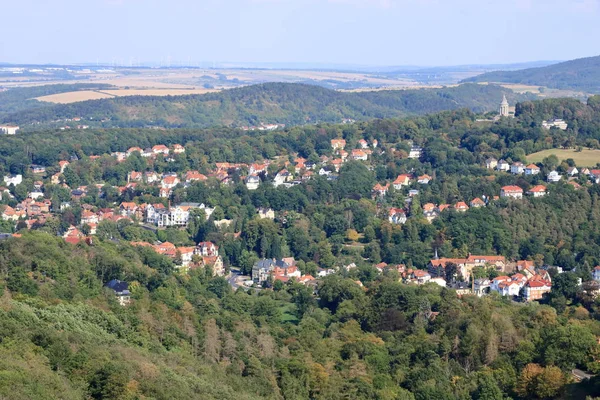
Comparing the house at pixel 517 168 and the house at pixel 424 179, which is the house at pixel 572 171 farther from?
the house at pixel 424 179

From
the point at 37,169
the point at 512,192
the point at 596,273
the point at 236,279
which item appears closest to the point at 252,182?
the point at 37,169

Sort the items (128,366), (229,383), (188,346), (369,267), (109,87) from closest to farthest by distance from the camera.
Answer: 1. (128,366)
2. (229,383)
3. (188,346)
4. (369,267)
5. (109,87)

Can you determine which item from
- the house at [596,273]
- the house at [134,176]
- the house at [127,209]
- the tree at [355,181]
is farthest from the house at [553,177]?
the house at [134,176]

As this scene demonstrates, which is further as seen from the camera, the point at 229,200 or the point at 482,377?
the point at 229,200

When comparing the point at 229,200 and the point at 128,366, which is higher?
the point at 128,366

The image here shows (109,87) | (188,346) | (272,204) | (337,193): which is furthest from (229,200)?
(109,87)

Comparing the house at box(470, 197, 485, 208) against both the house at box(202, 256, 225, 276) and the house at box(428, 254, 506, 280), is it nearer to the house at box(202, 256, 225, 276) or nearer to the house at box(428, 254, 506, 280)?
the house at box(428, 254, 506, 280)

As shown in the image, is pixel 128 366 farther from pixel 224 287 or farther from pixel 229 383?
pixel 224 287
